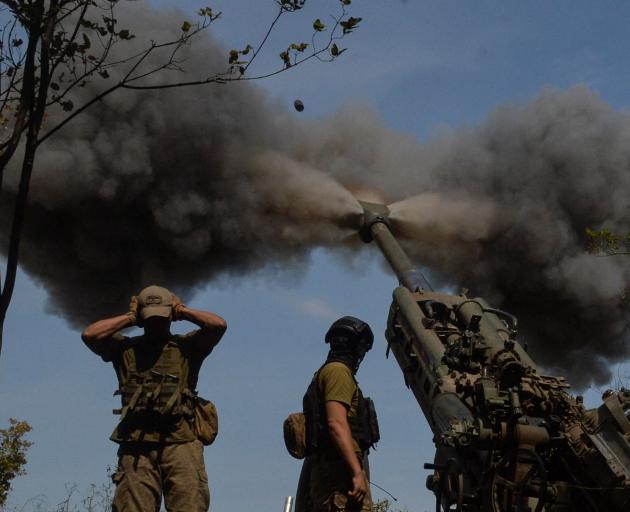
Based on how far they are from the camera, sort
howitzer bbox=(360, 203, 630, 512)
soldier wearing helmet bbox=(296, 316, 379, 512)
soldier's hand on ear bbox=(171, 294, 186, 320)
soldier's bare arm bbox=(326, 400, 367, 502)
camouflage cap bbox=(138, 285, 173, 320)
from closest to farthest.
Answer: soldier's bare arm bbox=(326, 400, 367, 502)
soldier wearing helmet bbox=(296, 316, 379, 512)
howitzer bbox=(360, 203, 630, 512)
camouflage cap bbox=(138, 285, 173, 320)
soldier's hand on ear bbox=(171, 294, 186, 320)

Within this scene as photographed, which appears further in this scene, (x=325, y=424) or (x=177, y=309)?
(x=177, y=309)

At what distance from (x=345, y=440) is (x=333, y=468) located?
30 cm

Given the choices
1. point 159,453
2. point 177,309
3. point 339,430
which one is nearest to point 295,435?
point 339,430

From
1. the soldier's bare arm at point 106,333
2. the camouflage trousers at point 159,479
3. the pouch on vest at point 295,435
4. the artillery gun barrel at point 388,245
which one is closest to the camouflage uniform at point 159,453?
the camouflage trousers at point 159,479

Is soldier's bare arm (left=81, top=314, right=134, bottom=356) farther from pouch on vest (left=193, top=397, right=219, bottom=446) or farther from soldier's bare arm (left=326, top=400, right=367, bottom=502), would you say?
soldier's bare arm (left=326, top=400, right=367, bottom=502)

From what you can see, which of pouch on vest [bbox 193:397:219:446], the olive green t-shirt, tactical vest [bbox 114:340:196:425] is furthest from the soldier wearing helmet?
tactical vest [bbox 114:340:196:425]

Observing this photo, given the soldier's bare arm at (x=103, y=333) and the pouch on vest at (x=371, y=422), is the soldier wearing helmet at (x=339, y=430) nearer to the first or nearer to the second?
the pouch on vest at (x=371, y=422)

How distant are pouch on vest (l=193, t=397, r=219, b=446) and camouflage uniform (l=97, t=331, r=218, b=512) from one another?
0.18ft

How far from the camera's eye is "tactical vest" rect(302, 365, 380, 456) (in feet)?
20.6

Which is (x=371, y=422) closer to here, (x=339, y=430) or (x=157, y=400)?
(x=339, y=430)

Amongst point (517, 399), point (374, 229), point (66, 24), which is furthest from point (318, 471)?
point (66, 24)

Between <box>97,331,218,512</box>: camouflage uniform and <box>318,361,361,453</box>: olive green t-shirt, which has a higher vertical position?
<box>318,361,361,453</box>: olive green t-shirt

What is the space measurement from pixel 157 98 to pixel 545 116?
700 cm

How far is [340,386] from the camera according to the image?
20.5ft
